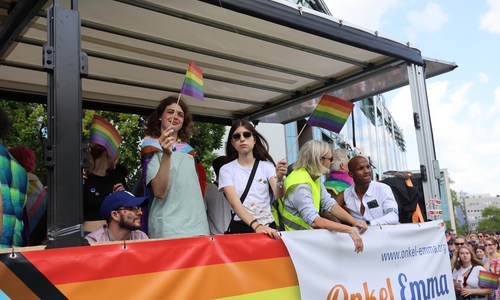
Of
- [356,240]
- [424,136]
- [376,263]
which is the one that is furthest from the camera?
[424,136]

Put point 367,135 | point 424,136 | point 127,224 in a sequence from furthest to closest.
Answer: point 367,135, point 424,136, point 127,224

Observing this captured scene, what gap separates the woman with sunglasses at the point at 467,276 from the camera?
24.1ft

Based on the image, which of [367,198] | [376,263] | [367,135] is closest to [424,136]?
[367,198]

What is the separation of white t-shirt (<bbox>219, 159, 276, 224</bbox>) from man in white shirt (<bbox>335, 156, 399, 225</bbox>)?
1.10 meters

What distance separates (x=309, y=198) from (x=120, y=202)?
1427mm

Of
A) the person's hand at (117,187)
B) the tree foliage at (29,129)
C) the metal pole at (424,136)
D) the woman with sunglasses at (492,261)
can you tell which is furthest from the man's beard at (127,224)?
the tree foliage at (29,129)

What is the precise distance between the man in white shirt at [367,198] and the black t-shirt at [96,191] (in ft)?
7.23

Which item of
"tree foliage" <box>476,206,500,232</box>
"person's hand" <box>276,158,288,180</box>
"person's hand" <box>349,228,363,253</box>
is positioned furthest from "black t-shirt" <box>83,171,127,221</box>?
"tree foliage" <box>476,206,500,232</box>

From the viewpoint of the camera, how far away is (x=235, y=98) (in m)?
6.22

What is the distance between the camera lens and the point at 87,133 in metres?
10.5

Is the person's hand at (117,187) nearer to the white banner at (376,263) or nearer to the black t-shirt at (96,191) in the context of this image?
the black t-shirt at (96,191)

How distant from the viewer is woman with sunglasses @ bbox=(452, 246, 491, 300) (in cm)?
736

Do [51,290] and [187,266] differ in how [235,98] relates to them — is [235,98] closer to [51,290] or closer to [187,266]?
[187,266]

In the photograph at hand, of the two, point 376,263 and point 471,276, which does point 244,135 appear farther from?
point 471,276
